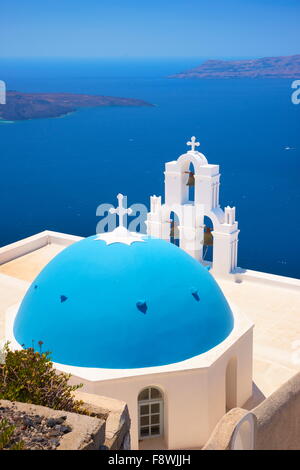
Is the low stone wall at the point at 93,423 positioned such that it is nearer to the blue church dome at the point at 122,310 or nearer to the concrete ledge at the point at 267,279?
the blue church dome at the point at 122,310

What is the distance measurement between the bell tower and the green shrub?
1377cm

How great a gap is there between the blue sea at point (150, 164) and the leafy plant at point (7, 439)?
42006mm

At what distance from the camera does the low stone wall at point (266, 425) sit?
812 centimetres

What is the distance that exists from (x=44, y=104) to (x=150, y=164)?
1768 inches

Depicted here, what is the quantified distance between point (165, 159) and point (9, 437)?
273 ft

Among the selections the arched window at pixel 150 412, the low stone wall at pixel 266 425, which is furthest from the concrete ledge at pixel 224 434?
the arched window at pixel 150 412

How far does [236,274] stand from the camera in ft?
71.9

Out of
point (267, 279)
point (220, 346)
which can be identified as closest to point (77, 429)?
point (220, 346)

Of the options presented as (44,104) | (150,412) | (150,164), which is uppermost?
(150,412)

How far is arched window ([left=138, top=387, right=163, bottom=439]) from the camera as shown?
12.1 meters

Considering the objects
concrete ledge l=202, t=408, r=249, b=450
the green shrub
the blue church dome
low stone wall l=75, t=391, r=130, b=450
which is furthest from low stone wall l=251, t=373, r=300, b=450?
the green shrub

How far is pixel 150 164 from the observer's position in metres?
84.9

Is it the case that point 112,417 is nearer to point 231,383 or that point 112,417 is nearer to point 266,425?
point 266,425
